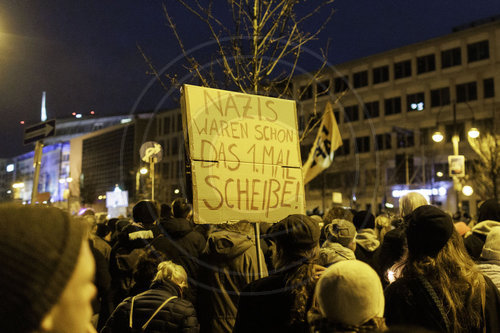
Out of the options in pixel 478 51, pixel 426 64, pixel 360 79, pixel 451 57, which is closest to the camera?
pixel 478 51

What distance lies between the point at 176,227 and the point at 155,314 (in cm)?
210

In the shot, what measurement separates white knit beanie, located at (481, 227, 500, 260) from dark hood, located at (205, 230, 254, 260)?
199 cm

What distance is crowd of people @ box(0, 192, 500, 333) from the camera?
1.17 m

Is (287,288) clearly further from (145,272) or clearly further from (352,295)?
(145,272)

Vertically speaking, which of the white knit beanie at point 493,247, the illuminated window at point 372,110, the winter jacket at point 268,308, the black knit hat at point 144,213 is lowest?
the winter jacket at point 268,308

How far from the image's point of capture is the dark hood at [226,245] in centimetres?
461

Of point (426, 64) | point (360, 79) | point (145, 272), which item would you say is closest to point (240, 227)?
point (145, 272)

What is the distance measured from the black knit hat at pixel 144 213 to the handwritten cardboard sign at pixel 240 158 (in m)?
2.05

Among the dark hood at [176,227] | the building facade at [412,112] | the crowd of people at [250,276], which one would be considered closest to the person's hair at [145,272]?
the crowd of people at [250,276]

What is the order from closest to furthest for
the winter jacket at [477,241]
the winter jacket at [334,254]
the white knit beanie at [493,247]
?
1. the white knit beanie at [493,247]
2. the winter jacket at [334,254]
3. the winter jacket at [477,241]

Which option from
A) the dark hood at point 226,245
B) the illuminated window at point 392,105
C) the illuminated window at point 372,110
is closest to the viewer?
the dark hood at point 226,245

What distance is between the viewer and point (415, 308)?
283cm

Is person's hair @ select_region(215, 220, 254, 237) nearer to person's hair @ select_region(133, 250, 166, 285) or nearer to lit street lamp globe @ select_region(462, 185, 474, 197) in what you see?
person's hair @ select_region(133, 250, 166, 285)

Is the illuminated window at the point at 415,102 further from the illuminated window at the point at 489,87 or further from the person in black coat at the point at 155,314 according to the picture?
the person in black coat at the point at 155,314
